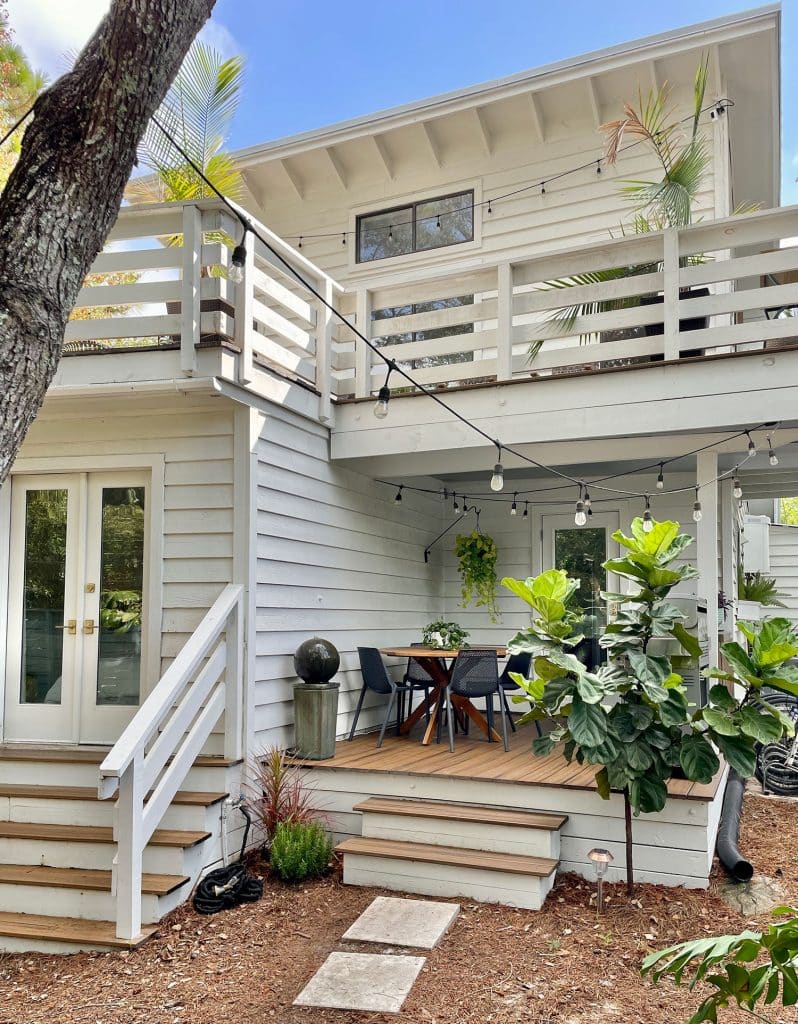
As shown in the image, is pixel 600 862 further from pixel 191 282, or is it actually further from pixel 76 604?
pixel 191 282

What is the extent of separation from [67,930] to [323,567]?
291 centimetres

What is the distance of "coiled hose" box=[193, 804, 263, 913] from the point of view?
4.46m

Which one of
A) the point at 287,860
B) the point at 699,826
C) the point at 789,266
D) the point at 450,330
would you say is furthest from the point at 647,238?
the point at 287,860

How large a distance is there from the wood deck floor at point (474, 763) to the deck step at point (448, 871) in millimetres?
486

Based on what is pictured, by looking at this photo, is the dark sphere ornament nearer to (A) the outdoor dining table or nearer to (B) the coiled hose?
(A) the outdoor dining table

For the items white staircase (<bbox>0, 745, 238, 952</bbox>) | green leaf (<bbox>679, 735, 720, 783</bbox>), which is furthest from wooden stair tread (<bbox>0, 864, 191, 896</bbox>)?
green leaf (<bbox>679, 735, 720, 783</bbox>)

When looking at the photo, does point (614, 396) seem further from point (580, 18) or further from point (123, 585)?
point (580, 18)

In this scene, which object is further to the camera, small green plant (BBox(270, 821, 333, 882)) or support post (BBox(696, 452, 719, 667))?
support post (BBox(696, 452, 719, 667))

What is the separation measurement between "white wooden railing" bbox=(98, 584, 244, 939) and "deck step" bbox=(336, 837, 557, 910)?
3.26ft

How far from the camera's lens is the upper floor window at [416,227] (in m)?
8.25

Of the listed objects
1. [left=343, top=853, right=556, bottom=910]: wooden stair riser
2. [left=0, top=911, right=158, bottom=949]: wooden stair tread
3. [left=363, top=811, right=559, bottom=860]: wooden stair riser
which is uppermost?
[left=363, top=811, right=559, bottom=860]: wooden stair riser

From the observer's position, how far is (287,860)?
4828 mm

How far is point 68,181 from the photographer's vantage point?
91.5 inches

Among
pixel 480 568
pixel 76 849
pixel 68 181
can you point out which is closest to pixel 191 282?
pixel 68 181
